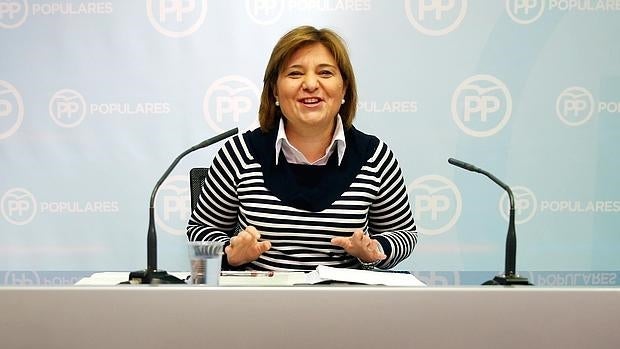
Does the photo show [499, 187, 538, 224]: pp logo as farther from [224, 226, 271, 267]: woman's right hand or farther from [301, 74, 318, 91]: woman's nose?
[224, 226, 271, 267]: woman's right hand

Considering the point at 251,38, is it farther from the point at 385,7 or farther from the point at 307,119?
the point at 307,119

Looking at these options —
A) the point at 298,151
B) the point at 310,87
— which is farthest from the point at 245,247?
the point at 310,87

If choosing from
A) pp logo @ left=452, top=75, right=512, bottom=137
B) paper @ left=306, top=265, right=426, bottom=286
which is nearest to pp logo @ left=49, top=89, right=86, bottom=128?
pp logo @ left=452, top=75, right=512, bottom=137

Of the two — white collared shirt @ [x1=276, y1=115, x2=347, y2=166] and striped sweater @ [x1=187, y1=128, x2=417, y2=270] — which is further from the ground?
white collared shirt @ [x1=276, y1=115, x2=347, y2=166]

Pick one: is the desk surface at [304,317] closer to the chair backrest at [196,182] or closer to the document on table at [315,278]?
the document on table at [315,278]

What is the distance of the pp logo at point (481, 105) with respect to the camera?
10.5ft

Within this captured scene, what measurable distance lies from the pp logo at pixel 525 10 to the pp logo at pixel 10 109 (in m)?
2.58

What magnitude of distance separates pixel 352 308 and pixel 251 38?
2.62m

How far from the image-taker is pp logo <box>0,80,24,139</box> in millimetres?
3201

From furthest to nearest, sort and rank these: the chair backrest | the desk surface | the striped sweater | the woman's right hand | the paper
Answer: the chair backrest < the striped sweater < the woman's right hand < the paper < the desk surface

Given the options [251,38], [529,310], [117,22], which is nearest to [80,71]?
[117,22]

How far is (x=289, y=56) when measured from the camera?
6.18 feet

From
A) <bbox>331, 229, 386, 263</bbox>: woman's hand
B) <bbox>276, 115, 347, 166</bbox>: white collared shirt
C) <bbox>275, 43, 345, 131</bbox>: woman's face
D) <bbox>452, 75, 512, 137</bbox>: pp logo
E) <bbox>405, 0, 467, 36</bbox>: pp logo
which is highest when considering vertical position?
<bbox>405, 0, 467, 36</bbox>: pp logo

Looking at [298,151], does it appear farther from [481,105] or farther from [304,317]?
[481,105]
